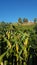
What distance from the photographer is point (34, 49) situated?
200 inches

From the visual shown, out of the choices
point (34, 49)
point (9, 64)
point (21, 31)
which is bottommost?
point (9, 64)

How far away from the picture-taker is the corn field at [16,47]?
5.30 metres

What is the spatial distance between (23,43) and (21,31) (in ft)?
0.95

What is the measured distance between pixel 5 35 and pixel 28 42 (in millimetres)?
613

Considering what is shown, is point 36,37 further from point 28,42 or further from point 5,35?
point 5,35

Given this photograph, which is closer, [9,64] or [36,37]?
[36,37]

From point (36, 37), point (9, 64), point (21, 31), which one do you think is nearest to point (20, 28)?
point (21, 31)

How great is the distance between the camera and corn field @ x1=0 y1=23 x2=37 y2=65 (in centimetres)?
530

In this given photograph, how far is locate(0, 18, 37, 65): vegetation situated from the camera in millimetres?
5305

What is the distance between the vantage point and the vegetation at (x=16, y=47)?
5305 millimetres

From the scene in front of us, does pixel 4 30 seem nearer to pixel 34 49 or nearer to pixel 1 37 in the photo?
pixel 1 37

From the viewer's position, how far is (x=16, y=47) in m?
5.32

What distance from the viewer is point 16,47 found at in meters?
5.32

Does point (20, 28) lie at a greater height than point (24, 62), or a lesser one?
greater
